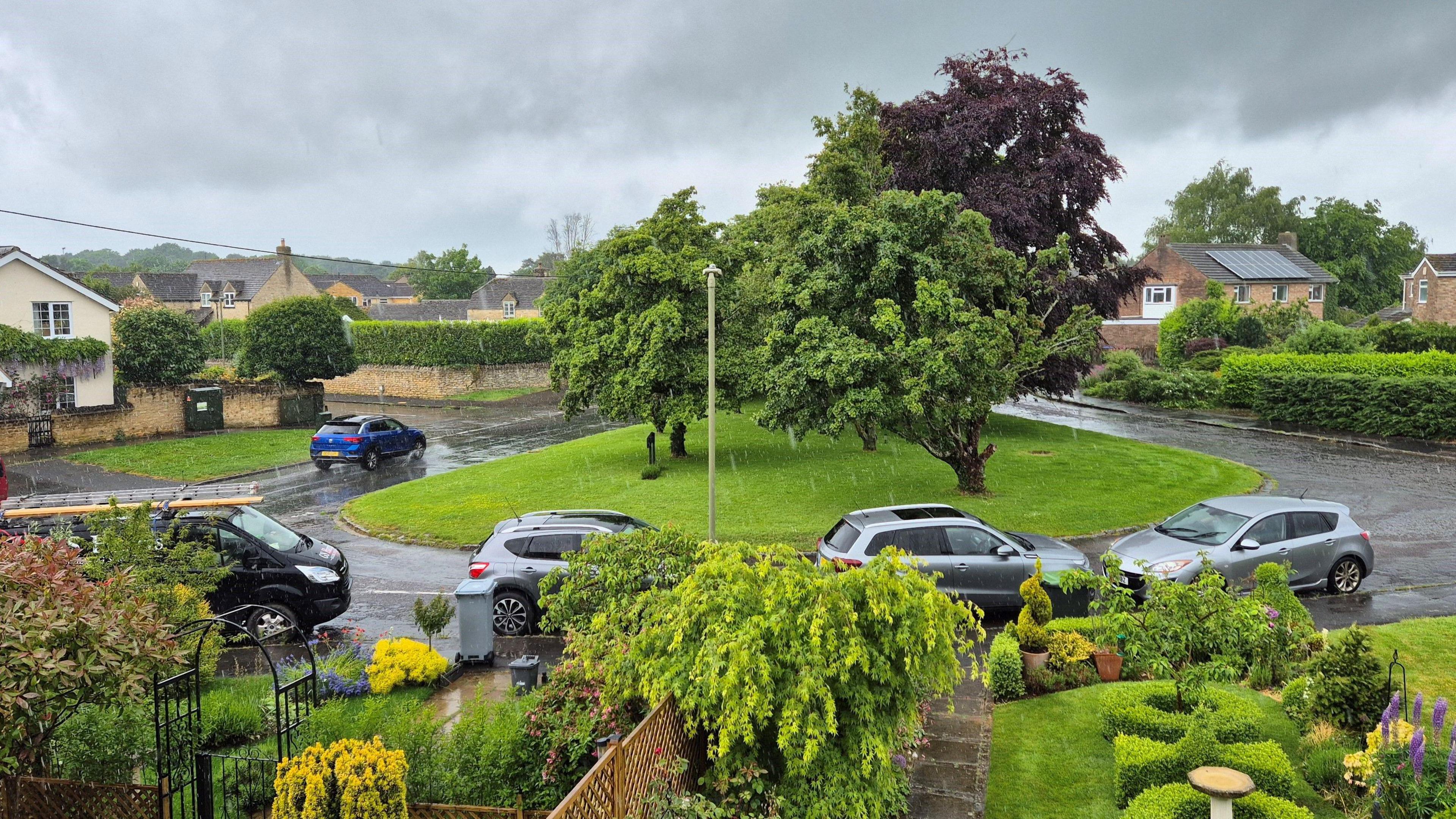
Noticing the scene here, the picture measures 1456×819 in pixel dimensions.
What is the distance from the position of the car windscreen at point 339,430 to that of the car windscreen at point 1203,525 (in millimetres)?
23424

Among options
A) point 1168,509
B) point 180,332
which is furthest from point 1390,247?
point 180,332

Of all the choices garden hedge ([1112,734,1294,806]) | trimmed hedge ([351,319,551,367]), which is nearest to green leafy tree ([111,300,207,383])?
trimmed hedge ([351,319,551,367])

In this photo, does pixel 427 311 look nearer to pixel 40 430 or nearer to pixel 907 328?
pixel 40 430

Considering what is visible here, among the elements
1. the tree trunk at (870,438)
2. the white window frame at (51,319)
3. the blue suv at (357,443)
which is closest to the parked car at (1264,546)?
the tree trunk at (870,438)

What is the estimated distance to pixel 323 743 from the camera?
8.09m

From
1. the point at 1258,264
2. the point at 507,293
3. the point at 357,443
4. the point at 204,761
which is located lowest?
the point at 204,761

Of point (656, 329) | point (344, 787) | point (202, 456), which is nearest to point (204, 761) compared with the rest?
point (344, 787)

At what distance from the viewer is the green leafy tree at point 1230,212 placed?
88.0m

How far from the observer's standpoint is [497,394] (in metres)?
52.6

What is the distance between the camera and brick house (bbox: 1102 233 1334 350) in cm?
6319

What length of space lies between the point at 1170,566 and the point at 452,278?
347 ft

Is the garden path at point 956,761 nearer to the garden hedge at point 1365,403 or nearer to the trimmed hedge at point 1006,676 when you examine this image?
the trimmed hedge at point 1006,676

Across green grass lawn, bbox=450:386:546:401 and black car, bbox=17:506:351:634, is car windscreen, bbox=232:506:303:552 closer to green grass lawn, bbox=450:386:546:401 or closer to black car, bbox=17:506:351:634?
black car, bbox=17:506:351:634

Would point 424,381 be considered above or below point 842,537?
above
